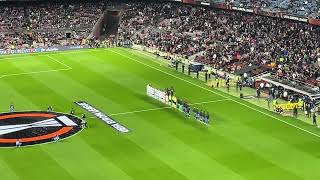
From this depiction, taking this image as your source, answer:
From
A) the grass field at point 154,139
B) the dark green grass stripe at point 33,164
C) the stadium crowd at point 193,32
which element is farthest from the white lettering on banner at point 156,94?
the dark green grass stripe at point 33,164

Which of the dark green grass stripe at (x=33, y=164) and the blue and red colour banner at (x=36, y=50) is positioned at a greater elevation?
the dark green grass stripe at (x=33, y=164)

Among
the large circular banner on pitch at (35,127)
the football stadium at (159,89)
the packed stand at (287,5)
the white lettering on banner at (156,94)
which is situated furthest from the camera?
the packed stand at (287,5)

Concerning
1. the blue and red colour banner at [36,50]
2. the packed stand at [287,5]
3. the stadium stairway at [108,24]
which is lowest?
the blue and red colour banner at [36,50]

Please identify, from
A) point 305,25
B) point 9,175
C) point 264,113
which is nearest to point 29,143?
point 9,175

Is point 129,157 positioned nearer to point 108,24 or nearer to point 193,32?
point 193,32

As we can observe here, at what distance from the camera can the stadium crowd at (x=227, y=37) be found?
67125 millimetres

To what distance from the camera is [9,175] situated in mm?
36844

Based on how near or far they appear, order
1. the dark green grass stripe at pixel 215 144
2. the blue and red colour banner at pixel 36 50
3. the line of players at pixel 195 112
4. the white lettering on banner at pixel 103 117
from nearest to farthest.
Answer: the dark green grass stripe at pixel 215 144 → the white lettering on banner at pixel 103 117 → the line of players at pixel 195 112 → the blue and red colour banner at pixel 36 50

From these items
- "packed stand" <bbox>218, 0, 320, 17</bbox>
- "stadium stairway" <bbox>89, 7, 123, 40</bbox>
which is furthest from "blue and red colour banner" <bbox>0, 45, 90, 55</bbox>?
"packed stand" <bbox>218, 0, 320, 17</bbox>

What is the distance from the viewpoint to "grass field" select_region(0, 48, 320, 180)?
123 ft

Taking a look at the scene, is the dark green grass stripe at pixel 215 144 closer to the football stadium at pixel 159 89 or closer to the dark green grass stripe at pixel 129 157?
the football stadium at pixel 159 89

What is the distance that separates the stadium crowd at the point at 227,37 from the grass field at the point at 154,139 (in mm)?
9442

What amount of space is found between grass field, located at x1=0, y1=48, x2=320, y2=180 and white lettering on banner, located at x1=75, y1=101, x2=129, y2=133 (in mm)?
570

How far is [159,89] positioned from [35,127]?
1626 centimetres
